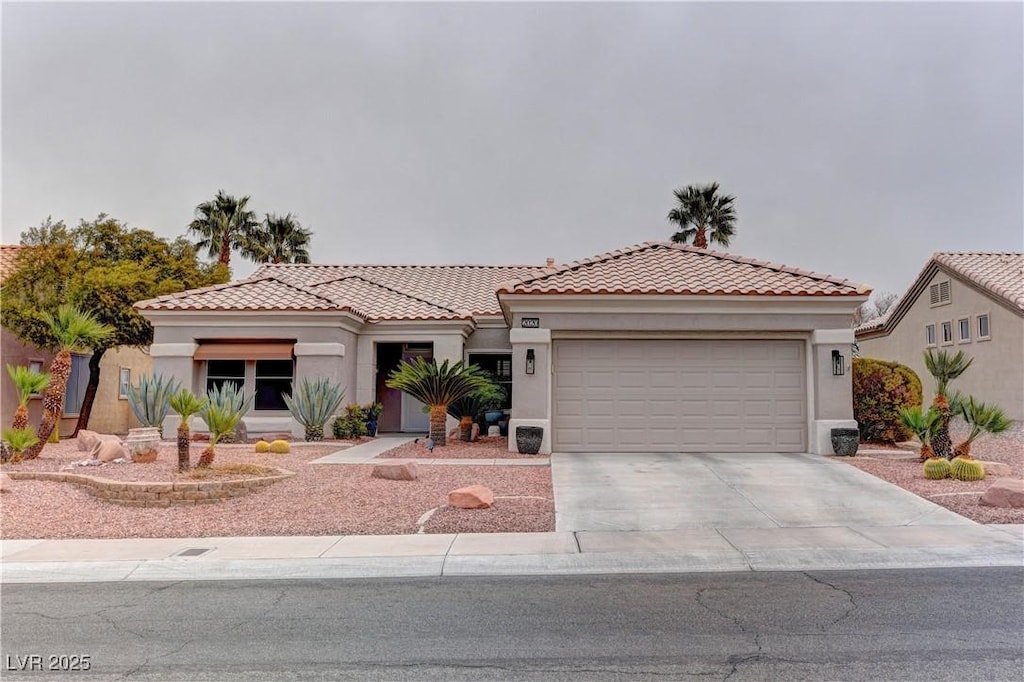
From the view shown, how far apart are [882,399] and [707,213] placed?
55.4 ft

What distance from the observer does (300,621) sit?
547cm

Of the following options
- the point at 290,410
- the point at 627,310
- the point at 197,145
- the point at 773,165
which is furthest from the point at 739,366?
the point at 197,145

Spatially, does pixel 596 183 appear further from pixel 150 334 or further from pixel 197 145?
pixel 150 334

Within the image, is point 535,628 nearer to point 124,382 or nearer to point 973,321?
point 973,321

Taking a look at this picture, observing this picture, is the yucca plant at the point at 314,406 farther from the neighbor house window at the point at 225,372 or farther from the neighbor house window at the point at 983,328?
the neighbor house window at the point at 983,328

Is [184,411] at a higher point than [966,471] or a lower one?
higher

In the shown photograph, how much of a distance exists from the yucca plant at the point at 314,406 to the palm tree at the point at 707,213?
19923 mm

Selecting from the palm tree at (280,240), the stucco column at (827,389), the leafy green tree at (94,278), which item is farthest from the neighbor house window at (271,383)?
the palm tree at (280,240)

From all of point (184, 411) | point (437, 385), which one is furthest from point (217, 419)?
point (437, 385)

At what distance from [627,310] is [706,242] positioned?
18.2 m

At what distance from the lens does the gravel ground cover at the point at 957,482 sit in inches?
359

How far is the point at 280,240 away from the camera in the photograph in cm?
3550

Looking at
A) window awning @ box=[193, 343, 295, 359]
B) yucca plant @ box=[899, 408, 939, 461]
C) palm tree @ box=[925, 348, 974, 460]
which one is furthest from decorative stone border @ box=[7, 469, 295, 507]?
palm tree @ box=[925, 348, 974, 460]

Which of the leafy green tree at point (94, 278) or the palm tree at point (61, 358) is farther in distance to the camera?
the leafy green tree at point (94, 278)
